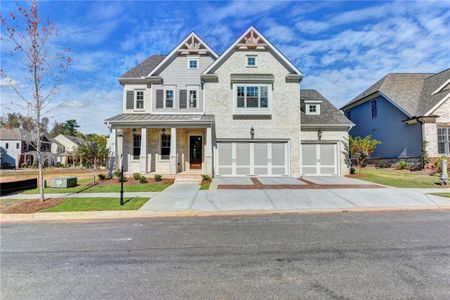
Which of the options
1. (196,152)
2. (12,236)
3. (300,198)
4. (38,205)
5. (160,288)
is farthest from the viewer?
(196,152)

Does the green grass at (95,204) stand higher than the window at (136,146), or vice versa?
the window at (136,146)

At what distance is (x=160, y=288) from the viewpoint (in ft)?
12.3

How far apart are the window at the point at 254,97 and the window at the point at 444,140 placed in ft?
43.4

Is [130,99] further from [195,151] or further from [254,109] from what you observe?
[254,109]

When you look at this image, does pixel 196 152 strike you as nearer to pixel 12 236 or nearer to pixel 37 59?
pixel 37 59

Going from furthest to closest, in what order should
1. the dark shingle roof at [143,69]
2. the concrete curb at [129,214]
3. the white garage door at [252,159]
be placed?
the dark shingle roof at [143,69] < the white garage door at [252,159] < the concrete curb at [129,214]

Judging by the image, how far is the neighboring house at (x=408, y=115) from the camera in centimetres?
1966

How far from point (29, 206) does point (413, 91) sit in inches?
1095

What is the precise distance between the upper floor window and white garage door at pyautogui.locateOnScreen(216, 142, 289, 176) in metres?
Answer: 4.97

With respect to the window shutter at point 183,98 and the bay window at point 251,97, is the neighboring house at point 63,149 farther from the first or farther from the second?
the bay window at point 251,97

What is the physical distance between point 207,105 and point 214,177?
199 inches

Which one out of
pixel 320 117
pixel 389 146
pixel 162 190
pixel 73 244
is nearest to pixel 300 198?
pixel 162 190

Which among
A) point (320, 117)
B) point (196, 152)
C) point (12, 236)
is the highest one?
point (320, 117)

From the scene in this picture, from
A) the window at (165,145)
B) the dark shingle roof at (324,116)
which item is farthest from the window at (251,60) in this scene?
the window at (165,145)
